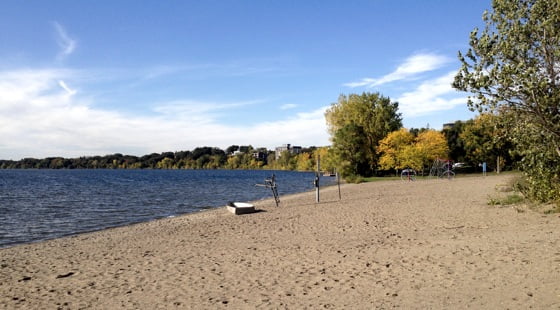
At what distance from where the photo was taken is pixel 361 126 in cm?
6309

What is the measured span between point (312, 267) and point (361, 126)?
5505cm

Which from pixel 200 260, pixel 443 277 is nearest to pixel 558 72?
pixel 443 277

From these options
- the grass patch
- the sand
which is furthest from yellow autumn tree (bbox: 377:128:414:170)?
the sand

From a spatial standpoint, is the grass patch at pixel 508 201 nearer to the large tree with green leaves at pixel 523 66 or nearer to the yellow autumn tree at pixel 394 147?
the large tree with green leaves at pixel 523 66

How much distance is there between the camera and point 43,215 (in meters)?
27.2

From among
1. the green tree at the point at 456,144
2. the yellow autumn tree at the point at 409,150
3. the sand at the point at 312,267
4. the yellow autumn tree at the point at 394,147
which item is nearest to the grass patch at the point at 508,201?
the sand at the point at 312,267

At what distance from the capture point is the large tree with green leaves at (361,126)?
59.5m

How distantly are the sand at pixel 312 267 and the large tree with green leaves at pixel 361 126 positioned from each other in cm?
4250

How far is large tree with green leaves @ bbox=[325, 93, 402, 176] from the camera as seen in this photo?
195 ft

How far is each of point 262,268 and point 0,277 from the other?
23.9ft

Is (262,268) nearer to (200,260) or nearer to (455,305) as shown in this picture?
(200,260)

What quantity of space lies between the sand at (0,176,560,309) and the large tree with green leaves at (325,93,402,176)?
42.5 meters

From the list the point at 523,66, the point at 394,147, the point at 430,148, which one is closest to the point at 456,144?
the point at 430,148

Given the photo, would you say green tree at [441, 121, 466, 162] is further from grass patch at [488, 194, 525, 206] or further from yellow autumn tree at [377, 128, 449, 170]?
grass patch at [488, 194, 525, 206]
